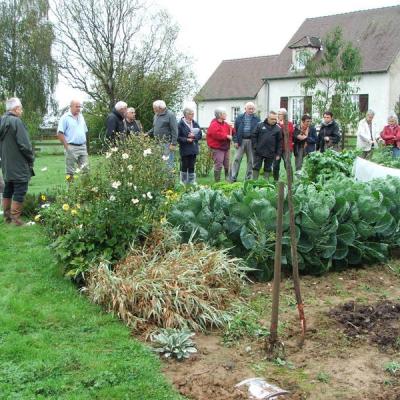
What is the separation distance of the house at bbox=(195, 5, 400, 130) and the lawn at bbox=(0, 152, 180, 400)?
25440 mm

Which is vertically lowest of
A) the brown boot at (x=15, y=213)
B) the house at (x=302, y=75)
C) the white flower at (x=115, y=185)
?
the brown boot at (x=15, y=213)

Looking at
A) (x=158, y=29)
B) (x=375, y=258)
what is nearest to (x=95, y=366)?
(x=375, y=258)

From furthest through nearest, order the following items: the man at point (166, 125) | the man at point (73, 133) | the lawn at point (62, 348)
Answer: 1. the man at point (166, 125)
2. the man at point (73, 133)
3. the lawn at point (62, 348)

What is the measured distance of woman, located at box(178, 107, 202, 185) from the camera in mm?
10984

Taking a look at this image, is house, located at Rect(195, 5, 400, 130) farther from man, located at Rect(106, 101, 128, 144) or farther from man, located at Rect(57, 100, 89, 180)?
man, located at Rect(57, 100, 89, 180)

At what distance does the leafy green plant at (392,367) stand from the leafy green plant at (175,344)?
Answer: 1.33 m

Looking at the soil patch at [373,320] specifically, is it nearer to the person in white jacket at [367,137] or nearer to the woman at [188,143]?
the woman at [188,143]

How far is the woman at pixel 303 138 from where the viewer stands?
12.6 m

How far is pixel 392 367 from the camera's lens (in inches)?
150

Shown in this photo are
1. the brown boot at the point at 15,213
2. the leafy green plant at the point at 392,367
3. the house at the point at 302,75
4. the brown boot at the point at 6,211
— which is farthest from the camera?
the house at the point at 302,75

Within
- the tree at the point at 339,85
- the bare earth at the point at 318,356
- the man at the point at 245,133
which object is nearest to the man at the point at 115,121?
the man at the point at 245,133

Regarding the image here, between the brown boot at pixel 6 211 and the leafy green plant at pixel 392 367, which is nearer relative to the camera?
the leafy green plant at pixel 392 367

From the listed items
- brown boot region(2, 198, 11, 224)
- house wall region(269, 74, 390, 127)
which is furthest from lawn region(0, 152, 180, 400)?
house wall region(269, 74, 390, 127)

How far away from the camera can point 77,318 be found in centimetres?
465
